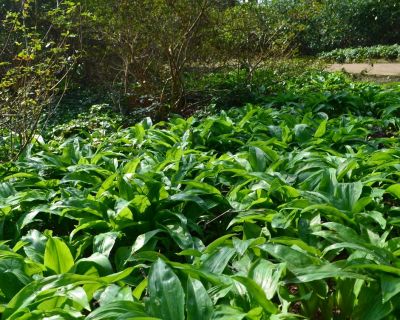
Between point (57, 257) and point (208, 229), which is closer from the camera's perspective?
point (57, 257)

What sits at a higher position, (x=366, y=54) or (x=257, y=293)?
(x=366, y=54)

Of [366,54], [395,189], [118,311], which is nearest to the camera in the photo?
[118,311]

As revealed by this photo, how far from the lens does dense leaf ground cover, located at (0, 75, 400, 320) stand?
2023 millimetres

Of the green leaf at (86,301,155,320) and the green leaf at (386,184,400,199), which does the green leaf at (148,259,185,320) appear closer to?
the green leaf at (86,301,155,320)

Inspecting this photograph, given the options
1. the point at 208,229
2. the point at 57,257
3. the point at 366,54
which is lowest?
the point at 208,229

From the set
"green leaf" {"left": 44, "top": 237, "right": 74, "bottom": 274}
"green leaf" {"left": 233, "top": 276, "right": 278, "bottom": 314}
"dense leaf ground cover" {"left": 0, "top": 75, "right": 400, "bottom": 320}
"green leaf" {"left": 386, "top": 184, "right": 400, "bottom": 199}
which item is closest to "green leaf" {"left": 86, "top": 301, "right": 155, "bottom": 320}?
"dense leaf ground cover" {"left": 0, "top": 75, "right": 400, "bottom": 320}

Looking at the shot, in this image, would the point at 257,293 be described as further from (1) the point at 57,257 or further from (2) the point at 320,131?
(2) the point at 320,131

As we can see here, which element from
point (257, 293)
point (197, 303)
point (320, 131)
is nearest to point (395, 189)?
point (257, 293)

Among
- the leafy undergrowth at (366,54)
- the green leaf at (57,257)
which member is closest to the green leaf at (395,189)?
the green leaf at (57,257)

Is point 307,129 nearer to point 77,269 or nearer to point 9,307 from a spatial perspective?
point 77,269

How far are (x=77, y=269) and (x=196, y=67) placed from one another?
670 centimetres

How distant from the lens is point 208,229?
3.23 meters

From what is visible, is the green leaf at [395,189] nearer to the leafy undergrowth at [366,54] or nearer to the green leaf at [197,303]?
the green leaf at [197,303]

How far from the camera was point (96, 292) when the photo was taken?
2.21 metres
